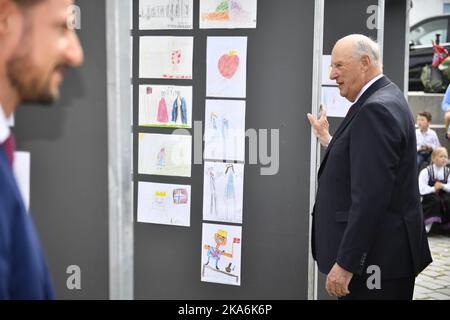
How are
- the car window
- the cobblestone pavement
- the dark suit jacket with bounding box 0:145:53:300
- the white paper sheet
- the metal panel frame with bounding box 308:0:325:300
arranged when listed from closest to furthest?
the dark suit jacket with bounding box 0:145:53:300
the white paper sheet
the metal panel frame with bounding box 308:0:325:300
the cobblestone pavement
the car window

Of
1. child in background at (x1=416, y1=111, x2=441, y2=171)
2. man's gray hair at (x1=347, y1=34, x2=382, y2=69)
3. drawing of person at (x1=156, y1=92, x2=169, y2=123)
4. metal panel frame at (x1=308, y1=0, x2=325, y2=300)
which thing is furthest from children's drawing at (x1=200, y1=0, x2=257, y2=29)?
child in background at (x1=416, y1=111, x2=441, y2=171)

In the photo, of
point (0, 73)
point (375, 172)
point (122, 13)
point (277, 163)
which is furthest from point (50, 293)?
point (277, 163)

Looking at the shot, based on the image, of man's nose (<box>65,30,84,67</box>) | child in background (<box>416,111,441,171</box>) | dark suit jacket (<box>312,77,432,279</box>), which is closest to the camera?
man's nose (<box>65,30,84,67</box>)

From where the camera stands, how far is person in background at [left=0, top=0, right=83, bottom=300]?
3.64 feet

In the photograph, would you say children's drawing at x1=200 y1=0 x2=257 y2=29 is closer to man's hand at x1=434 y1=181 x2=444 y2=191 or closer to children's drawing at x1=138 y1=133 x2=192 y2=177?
children's drawing at x1=138 y1=133 x2=192 y2=177

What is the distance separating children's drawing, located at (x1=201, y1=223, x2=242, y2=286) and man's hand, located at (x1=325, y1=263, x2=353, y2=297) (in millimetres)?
862

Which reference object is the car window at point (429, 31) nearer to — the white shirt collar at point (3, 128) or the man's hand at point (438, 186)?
the man's hand at point (438, 186)

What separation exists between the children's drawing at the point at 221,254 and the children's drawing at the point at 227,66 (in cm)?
78

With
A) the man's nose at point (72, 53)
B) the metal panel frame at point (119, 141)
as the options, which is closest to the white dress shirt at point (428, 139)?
the metal panel frame at point (119, 141)

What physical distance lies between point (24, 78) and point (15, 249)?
12.6 inches

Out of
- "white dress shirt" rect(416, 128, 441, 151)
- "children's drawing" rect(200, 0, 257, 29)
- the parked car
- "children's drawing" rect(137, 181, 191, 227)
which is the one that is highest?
the parked car

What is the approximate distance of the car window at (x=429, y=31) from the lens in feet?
44.3

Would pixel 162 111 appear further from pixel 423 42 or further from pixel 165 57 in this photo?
pixel 423 42
